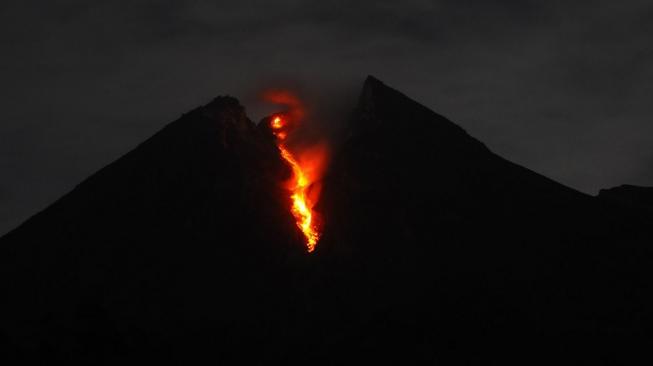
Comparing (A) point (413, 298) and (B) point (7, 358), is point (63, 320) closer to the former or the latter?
(B) point (7, 358)

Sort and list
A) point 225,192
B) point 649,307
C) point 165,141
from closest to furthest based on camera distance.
Answer: point 649,307, point 225,192, point 165,141

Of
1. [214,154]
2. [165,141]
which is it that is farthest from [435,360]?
[165,141]

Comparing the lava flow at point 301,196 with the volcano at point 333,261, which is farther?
the lava flow at point 301,196

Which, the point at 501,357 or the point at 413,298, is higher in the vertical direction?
the point at 413,298

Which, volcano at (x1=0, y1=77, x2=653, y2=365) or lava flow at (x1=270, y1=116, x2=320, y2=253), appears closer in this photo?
volcano at (x1=0, y1=77, x2=653, y2=365)

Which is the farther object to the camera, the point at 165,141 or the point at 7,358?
the point at 165,141
